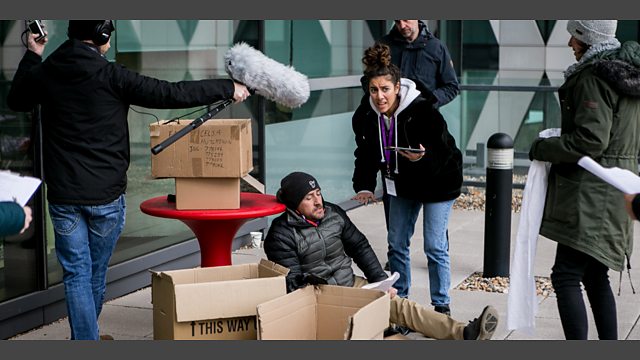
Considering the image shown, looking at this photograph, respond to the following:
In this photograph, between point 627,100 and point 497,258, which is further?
point 497,258

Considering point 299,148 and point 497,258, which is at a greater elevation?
point 299,148

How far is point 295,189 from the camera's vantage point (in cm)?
600

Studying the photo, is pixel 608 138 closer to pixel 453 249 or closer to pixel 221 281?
pixel 221 281

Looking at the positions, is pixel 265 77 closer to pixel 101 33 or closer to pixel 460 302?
pixel 101 33

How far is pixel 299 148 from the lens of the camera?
10094 mm

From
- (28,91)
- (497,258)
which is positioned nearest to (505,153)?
(497,258)

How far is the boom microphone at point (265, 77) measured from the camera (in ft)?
18.2

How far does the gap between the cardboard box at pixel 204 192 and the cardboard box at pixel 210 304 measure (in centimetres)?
40

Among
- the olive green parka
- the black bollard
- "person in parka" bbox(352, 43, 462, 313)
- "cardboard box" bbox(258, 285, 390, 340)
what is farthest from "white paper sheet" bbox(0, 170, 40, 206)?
the black bollard

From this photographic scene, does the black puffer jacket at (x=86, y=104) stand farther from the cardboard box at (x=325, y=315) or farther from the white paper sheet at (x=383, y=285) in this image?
the white paper sheet at (x=383, y=285)

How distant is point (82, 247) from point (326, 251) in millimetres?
1363

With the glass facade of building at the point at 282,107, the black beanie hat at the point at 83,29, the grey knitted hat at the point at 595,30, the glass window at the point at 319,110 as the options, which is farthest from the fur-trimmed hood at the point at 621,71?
the glass window at the point at 319,110

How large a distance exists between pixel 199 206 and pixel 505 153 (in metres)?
2.90

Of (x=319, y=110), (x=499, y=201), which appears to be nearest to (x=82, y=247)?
(x=499, y=201)
